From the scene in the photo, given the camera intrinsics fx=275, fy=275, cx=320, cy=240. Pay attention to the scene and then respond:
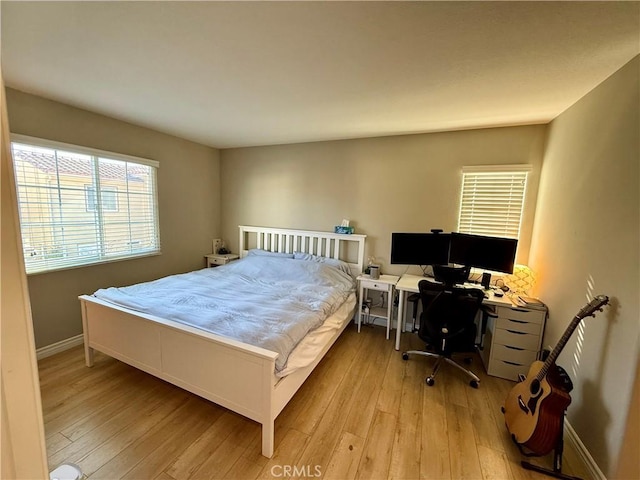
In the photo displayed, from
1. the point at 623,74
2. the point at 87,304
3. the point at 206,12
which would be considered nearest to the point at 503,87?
the point at 623,74

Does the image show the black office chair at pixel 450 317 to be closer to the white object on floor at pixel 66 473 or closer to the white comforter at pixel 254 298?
the white comforter at pixel 254 298

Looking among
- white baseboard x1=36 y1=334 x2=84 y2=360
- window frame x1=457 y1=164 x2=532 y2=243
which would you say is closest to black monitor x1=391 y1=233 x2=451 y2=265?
window frame x1=457 y1=164 x2=532 y2=243

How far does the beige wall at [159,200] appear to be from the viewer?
2537 mm

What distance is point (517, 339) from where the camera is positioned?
2455mm

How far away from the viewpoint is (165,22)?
1433mm

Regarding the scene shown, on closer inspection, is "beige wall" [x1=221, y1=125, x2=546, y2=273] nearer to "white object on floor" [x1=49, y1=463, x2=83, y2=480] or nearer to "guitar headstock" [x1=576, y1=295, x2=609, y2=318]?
"guitar headstock" [x1=576, y1=295, x2=609, y2=318]

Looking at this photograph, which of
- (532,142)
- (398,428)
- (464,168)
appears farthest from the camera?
(464,168)

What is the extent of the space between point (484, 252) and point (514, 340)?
837mm

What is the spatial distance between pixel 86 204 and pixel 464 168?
406 cm

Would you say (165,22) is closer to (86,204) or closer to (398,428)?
(86,204)

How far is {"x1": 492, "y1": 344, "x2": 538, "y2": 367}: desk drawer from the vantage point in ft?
8.00

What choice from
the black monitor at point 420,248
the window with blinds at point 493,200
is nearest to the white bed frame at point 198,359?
the black monitor at point 420,248

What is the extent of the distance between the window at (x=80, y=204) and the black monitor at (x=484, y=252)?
12.0 feet

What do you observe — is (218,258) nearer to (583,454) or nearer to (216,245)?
(216,245)
